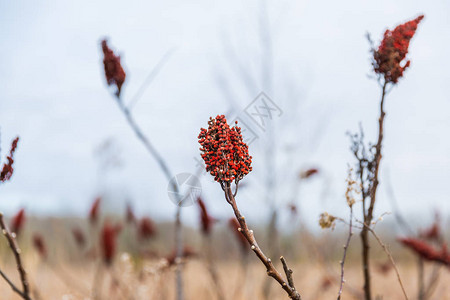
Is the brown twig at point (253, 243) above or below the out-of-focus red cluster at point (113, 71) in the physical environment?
below

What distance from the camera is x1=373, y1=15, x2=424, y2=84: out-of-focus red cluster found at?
1.38m

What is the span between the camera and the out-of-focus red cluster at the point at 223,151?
3.18ft

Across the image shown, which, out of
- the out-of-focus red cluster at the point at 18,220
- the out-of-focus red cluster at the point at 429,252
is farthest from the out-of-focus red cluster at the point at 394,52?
the out-of-focus red cluster at the point at 18,220

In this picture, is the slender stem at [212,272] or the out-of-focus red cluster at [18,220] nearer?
the slender stem at [212,272]

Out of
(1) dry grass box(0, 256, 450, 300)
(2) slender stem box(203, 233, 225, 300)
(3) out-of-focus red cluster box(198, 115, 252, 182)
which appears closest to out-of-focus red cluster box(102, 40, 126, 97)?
(3) out-of-focus red cluster box(198, 115, 252, 182)

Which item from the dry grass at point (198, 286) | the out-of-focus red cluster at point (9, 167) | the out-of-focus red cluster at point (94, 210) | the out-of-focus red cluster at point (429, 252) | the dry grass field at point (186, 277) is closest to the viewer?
the out-of-focus red cluster at point (9, 167)

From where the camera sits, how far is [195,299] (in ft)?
19.6

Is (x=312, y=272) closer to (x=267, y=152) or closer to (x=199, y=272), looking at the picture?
(x=199, y=272)

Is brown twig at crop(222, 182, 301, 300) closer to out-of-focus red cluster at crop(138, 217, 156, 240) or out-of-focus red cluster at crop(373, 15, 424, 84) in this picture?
out-of-focus red cluster at crop(373, 15, 424, 84)

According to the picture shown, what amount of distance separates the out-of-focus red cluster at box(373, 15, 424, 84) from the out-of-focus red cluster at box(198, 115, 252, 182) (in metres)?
0.65

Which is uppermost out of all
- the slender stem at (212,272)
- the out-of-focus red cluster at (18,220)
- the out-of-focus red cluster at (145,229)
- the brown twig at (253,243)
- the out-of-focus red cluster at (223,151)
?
the out-of-focus red cluster at (145,229)

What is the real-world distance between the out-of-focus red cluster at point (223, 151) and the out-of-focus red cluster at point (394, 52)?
65cm

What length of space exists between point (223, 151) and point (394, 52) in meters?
0.74

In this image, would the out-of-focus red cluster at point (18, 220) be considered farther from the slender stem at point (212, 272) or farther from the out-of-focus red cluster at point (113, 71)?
the out-of-focus red cluster at point (113, 71)
